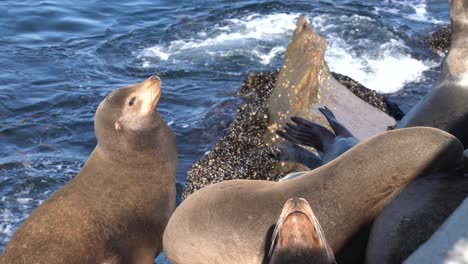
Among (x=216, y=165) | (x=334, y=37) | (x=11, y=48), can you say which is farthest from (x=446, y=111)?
(x=11, y=48)

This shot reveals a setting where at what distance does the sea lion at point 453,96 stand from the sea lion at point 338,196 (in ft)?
6.91

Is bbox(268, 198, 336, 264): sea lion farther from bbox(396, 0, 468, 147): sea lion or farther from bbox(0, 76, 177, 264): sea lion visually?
bbox(396, 0, 468, 147): sea lion

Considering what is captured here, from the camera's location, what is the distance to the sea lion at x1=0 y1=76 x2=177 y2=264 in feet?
18.0

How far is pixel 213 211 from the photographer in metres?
4.92

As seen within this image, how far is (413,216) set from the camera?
14.8ft

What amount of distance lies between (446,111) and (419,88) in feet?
17.2

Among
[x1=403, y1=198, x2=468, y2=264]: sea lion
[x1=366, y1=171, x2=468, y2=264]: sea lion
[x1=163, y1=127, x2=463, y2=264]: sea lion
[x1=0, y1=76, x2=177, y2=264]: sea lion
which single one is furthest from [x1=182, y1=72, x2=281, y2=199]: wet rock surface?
[x1=403, y1=198, x2=468, y2=264]: sea lion

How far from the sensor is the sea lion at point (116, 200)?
5.48m

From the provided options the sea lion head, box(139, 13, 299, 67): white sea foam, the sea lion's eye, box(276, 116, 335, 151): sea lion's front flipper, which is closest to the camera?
the sea lion head

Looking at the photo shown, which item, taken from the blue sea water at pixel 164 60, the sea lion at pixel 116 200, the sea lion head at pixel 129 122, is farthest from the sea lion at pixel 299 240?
the blue sea water at pixel 164 60

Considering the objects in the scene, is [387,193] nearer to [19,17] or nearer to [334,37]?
[334,37]

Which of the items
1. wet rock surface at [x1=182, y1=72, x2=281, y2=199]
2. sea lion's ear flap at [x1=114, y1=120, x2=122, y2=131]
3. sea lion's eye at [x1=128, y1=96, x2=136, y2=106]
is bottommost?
wet rock surface at [x1=182, y1=72, x2=281, y2=199]

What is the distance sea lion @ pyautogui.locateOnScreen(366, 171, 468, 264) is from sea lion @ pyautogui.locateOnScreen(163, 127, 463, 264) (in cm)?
11

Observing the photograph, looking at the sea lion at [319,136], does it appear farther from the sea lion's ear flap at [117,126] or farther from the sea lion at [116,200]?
the sea lion's ear flap at [117,126]
